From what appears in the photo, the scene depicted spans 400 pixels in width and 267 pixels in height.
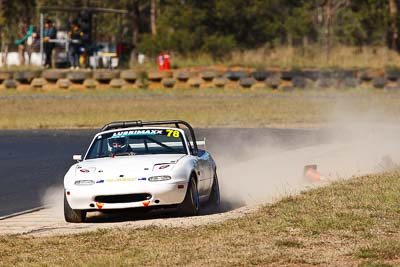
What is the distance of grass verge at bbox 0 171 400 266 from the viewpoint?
31.7 ft

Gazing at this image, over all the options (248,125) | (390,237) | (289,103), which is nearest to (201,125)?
(248,125)

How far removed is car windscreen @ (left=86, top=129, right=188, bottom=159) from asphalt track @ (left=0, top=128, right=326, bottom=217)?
1.37 metres

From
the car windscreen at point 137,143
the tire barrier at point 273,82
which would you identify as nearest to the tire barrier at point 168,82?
the tire barrier at point 273,82

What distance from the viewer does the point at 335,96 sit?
39.2 m

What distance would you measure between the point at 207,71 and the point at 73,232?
30192mm

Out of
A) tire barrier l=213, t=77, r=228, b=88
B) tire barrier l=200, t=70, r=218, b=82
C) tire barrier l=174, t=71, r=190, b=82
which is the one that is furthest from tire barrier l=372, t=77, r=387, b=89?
tire barrier l=174, t=71, r=190, b=82

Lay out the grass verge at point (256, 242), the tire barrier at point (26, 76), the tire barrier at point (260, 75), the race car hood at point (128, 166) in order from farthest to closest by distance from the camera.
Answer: the tire barrier at point (26, 76)
the tire barrier at point (260, 75)
the race car hood at point (128, 166)
the grass verge at point (256, 242)

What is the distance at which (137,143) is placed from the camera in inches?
574

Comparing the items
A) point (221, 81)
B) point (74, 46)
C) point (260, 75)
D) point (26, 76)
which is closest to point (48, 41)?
point (74, 46)

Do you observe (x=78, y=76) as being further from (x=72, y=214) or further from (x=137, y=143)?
(x=72, y=214)

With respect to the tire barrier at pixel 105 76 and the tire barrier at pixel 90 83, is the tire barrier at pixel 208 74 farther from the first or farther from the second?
the tire barrier at pixel 90 83

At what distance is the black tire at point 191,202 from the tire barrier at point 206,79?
27.6m

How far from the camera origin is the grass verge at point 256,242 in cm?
967

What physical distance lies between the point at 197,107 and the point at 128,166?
23.3 m
